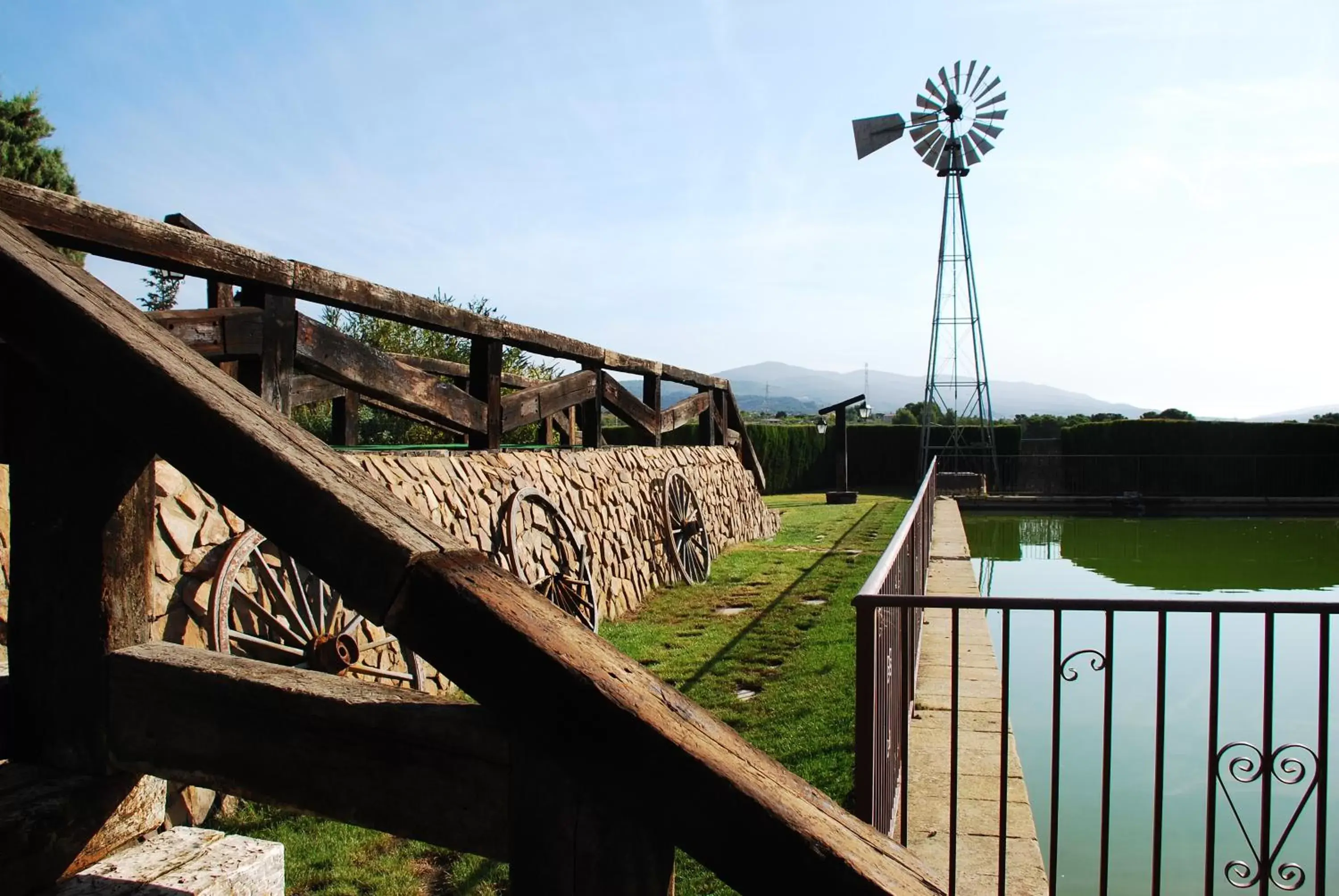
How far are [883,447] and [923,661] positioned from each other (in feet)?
76.0

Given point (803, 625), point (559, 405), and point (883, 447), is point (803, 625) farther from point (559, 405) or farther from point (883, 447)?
point (883, 447)

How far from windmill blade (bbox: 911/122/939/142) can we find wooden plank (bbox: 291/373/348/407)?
22.8 metres

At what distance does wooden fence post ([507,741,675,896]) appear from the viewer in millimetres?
1073

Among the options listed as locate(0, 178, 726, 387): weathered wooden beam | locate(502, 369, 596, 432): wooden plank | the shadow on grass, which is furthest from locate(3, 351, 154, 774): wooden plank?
locate(502, 369, 596, 432): wooden plank

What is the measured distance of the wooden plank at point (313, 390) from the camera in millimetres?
6844

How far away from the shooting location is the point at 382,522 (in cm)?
113

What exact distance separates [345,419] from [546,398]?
5.08 feet

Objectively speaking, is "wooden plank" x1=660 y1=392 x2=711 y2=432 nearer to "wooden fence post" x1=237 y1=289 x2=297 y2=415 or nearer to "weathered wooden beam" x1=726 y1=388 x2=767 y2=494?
"weathered wooden beam" x1=726 y1=388 x2=767 y2=494

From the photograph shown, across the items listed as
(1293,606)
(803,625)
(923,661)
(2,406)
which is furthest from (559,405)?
(2,406)

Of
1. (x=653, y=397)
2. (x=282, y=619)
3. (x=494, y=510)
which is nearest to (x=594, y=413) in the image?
(x=653, y=397)

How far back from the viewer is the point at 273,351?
4.24 m

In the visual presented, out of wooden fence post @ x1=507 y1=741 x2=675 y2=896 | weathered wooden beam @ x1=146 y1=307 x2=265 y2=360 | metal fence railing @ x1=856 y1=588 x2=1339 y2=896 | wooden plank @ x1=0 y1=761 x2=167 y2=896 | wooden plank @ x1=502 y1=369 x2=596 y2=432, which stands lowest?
metal fence railing @ x1=856 y1=588 x2=1339 y2=896

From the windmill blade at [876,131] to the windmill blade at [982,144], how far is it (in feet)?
6.40

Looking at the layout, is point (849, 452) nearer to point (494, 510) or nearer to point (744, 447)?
point (744, 447)
